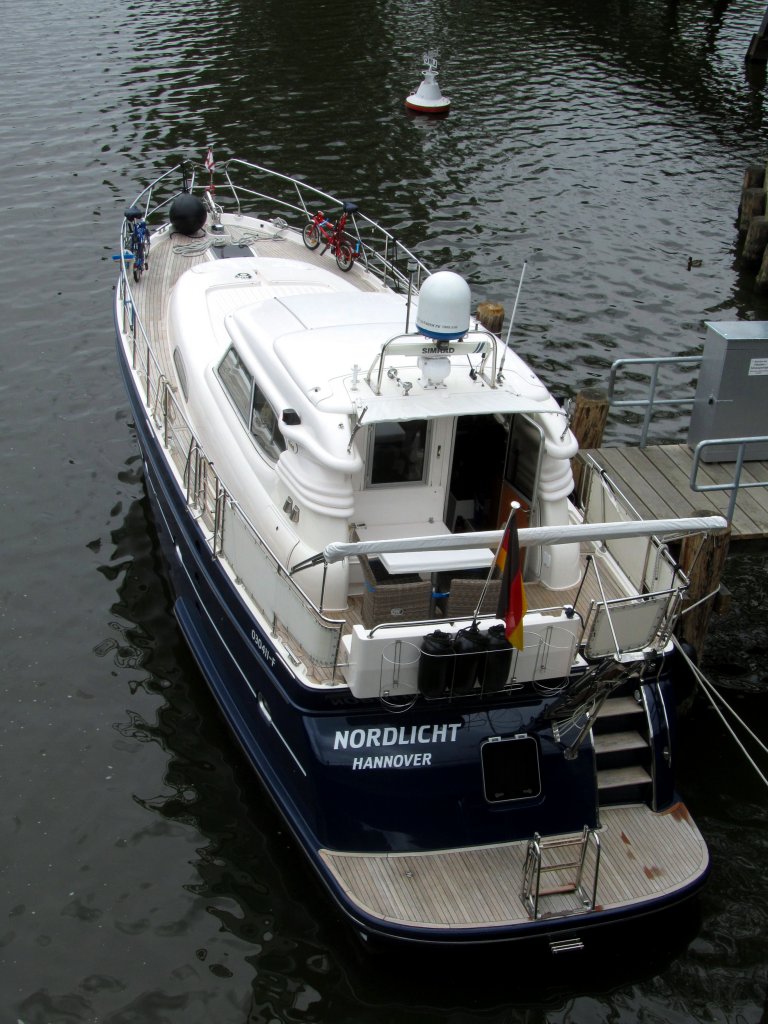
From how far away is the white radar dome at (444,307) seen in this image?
352 inches

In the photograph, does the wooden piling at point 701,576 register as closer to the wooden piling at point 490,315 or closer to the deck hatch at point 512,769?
the deck hatch at point 512,769

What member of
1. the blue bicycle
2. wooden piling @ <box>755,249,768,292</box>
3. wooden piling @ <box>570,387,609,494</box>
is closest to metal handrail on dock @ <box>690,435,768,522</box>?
wooden piling @ <box>570,387,609,494</box>

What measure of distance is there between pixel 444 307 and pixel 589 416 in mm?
3474

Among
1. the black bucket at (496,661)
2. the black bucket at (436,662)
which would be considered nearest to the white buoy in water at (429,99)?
the black bucket at (496,661)

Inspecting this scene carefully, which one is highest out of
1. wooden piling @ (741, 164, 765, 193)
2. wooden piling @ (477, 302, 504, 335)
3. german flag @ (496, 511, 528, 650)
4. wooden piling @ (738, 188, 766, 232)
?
german flag @ (496, 511, 528, 650)

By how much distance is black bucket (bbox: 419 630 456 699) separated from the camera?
317 inches

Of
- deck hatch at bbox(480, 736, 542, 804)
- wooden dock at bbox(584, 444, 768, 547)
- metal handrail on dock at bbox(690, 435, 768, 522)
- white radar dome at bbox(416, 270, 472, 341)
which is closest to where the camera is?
deck hatch at bbox(480, 736, 542, 804)

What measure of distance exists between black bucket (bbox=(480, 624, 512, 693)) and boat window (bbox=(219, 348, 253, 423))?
12.2 feet

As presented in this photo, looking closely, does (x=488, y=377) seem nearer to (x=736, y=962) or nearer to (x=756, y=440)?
(x=756, y=440)

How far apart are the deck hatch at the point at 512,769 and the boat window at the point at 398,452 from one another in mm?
2557

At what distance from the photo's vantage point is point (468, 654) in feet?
26.6

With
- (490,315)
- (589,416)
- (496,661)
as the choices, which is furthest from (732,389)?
(496,661)

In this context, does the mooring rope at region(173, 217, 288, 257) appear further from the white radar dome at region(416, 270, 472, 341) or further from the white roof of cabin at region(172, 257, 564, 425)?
the white radar dome at region(416, 270, 472, 341)

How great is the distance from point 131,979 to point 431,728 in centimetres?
320
